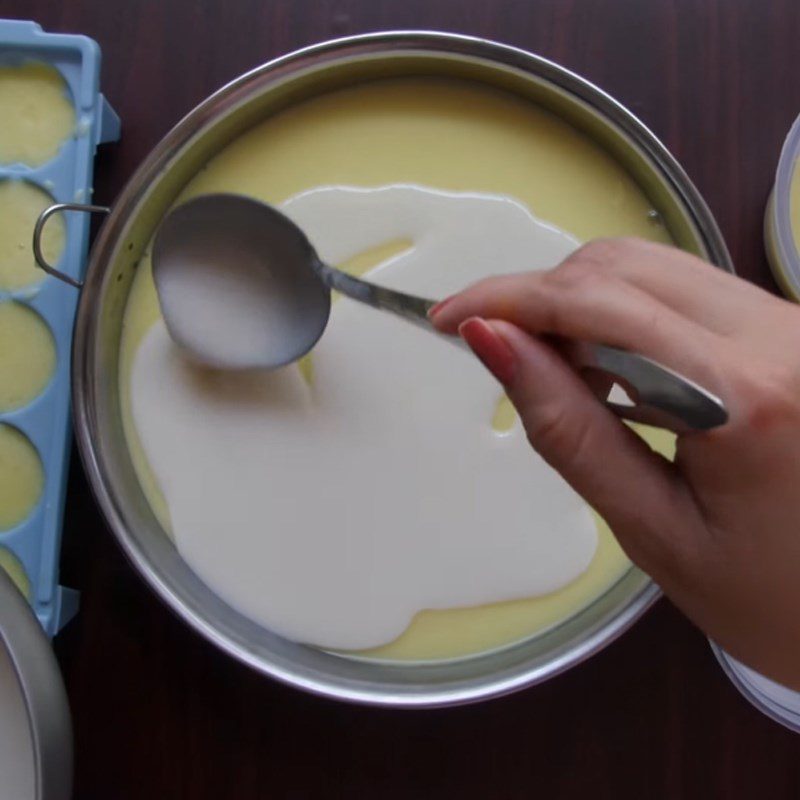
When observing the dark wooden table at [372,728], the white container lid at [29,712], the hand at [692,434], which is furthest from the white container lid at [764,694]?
the white container lid at [29,712]

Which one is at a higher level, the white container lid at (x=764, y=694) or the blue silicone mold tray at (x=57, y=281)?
the blue silicone mold tray at (x=57, y=281)

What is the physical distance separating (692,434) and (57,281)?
0.43m

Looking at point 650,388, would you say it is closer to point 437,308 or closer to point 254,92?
point 437,308

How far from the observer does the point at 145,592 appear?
589mm

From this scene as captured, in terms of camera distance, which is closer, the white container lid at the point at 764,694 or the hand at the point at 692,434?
the hand at the point at 692,434

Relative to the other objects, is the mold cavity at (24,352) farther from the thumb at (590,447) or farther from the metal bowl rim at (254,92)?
the thumb at (590,447)

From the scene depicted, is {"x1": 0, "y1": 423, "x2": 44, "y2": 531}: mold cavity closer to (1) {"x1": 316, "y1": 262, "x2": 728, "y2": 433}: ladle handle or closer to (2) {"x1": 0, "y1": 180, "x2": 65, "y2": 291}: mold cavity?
(2) {"x1": 0, "y1": 180, "x2": 65, "y2": 291}: mold cavity

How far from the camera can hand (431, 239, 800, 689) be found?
0.35 metres

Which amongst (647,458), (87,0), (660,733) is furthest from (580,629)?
(87,0)

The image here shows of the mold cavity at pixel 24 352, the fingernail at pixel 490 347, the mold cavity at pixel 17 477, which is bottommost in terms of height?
the mold cavity at pixel 17 477

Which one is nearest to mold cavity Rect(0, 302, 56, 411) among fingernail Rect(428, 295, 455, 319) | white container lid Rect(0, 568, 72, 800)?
white container lid Rect(0, 568, 72, 800)

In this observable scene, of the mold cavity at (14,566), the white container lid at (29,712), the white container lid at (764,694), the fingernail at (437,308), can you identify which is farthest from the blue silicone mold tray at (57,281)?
the white container lid at (764,694)

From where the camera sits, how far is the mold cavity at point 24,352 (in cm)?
58

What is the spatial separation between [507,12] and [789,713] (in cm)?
52
